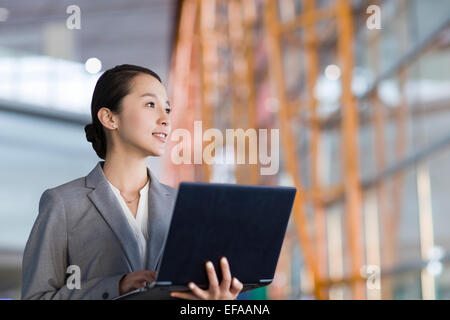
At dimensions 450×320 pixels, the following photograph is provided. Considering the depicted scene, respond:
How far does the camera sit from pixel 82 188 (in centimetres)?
232

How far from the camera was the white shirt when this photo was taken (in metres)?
2.30

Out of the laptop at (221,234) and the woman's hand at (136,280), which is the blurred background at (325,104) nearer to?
the woman's hand at (136,280)

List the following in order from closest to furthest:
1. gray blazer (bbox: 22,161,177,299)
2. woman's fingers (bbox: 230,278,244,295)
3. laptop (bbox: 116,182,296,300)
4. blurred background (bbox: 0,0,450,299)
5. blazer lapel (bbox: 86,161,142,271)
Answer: laptop (bbox: 116,182,296,300) < woman's fingers (bbox: 230,278,244,295) < gray blazer (bbox: 22,161,177,299) < blazer lapel (bbox: 86,161,142,271) < blurred background (bbox: 0,0,450,299)

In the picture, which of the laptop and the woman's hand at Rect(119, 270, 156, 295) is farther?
the woman's hand at Rect(119, 270, 156, 295)

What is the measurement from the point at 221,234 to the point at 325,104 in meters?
9.77

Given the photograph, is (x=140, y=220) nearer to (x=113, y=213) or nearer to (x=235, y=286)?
(x=113, y=213)

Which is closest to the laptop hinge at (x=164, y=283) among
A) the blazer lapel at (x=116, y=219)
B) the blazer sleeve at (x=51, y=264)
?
the blazer sleeve at (x=51, y=264)

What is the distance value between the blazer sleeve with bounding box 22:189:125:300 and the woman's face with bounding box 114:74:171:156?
0.36 m

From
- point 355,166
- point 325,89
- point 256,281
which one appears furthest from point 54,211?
point 325,89

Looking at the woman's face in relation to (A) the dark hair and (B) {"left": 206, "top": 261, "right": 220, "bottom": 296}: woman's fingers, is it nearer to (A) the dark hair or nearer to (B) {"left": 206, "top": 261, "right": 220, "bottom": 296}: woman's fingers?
(A) the dark hair

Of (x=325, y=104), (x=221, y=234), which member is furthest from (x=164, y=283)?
(x=325, y=104)

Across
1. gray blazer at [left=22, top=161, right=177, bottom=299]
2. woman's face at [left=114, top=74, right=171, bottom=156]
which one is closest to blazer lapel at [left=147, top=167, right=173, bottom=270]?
gray blazer at [left=22, top=161, right=177, bottom=299]
